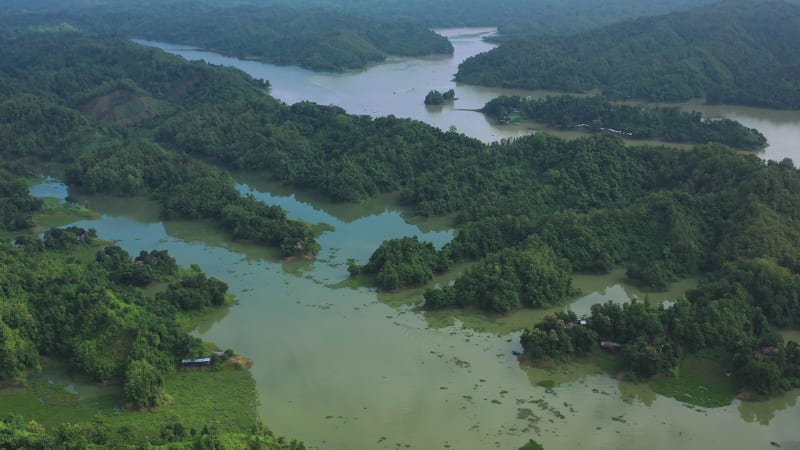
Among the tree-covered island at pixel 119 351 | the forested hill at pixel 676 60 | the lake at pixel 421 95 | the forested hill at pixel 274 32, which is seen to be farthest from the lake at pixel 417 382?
the forested hill at pixel 274 32

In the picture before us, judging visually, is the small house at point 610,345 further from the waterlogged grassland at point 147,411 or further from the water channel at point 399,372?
the waterlogged grassland at point 147,411

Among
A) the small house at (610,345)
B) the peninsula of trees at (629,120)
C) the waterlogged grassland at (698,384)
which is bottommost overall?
the waterlogged grassland at (698,384)

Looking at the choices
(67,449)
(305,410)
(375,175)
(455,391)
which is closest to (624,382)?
(455,391)

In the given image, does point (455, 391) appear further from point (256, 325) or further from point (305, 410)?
point (256, 325)

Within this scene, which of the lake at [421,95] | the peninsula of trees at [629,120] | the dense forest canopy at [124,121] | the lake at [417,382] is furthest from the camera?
the lake at [421,95]

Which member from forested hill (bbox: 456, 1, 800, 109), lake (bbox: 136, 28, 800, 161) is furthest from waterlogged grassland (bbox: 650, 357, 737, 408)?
forested hill (bbox: 456, 1, 800, 109)

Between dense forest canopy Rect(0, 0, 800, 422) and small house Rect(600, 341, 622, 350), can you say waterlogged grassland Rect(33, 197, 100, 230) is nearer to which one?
dense forest canopy Rect(0, 0, 800, 422)

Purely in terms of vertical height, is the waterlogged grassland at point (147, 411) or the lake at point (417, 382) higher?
the lake at point (417, 382)
